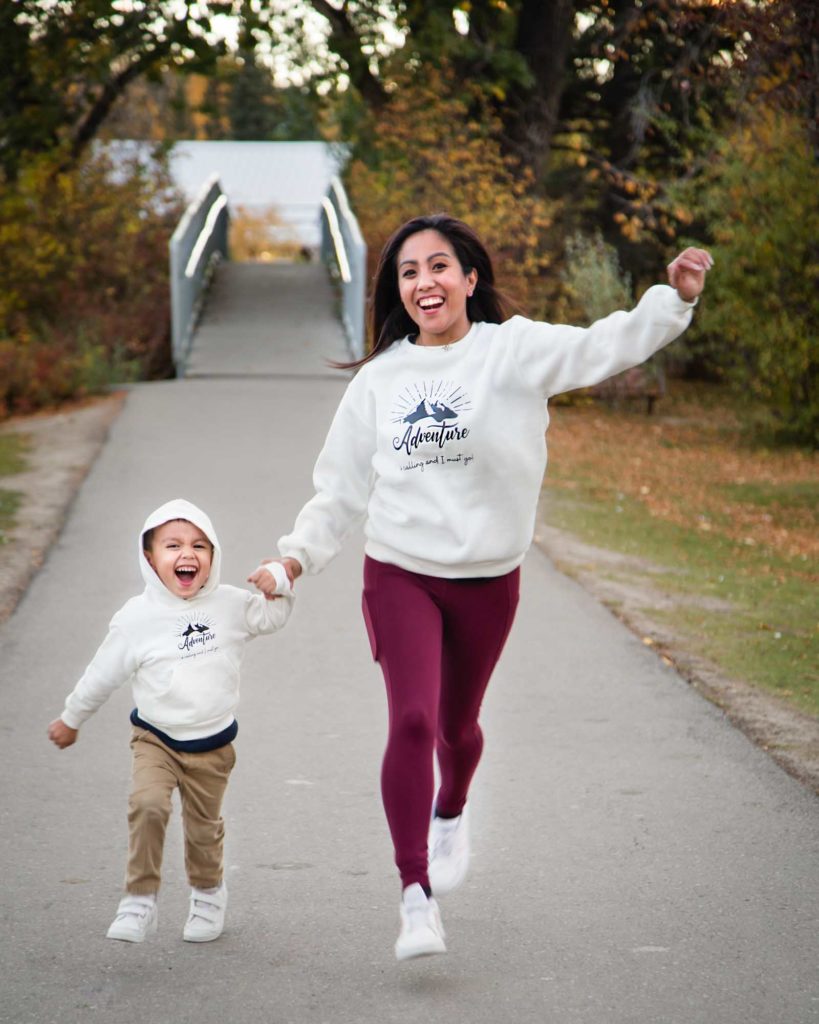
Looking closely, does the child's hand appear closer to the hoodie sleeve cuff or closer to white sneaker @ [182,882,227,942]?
white sneaker @ [182,882,227,942]

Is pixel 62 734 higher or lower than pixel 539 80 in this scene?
lower

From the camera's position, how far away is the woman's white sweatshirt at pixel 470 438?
3848 mm

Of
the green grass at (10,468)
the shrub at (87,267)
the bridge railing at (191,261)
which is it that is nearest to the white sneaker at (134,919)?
the green grass at (10,468)

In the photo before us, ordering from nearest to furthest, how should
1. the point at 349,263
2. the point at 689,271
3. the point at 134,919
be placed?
the point at 689,271 → the point at 134,919 → the point at 349,263

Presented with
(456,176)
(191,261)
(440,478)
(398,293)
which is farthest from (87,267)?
(440,478)

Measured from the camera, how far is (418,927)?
3586 millimetres

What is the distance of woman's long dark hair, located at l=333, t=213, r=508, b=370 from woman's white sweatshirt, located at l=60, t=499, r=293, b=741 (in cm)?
79

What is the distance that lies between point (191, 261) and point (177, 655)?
751 inches

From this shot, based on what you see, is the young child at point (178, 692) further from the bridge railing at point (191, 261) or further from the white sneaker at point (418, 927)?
the bridge railing at point (191, 261)

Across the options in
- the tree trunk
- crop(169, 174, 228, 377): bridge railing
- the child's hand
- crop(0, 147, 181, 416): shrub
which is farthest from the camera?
the tree trunk

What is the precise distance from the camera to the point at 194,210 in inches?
915

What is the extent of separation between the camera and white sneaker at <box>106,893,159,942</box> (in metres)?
3.67

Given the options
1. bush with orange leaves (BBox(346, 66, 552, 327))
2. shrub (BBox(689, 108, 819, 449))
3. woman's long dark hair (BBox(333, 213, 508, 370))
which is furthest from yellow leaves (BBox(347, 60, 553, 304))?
woman's long dark hair (BBox(333, 213, 508, 370))

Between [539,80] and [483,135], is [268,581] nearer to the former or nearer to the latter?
[483,135]
